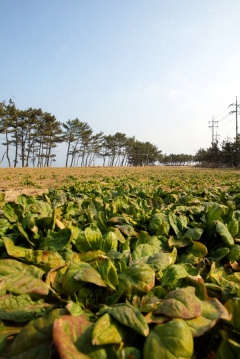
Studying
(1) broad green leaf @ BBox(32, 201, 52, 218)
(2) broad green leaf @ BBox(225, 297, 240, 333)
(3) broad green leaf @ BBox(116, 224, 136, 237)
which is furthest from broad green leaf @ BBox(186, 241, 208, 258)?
(1) broad green leaf @ BBox(32, 201, 52, 218)

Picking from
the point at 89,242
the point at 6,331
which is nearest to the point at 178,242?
the point at 89,242

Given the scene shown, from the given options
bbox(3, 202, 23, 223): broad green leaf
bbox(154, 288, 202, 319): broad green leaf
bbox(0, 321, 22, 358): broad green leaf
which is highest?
bbox(3, 202, 23, 223): broad green leaf

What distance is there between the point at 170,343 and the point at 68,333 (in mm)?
452

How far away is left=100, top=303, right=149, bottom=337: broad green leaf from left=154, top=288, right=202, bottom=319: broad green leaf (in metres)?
0.14

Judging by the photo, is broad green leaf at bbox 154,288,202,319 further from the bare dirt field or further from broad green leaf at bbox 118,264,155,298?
the bare dirt field

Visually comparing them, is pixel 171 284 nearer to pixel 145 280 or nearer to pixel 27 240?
pixel 145 280

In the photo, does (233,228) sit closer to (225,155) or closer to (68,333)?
(68,333)

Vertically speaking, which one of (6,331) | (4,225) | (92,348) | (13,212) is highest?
(13,212)

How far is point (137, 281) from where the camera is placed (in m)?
1.53

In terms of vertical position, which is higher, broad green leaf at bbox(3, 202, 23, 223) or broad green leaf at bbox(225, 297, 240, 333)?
broad green leaf at bbox(3, 202, 23, 223)

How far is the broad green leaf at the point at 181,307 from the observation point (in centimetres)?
124

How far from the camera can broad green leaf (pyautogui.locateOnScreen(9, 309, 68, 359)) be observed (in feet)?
3.63

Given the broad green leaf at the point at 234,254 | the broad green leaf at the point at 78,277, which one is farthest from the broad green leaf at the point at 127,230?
the broad green leaf at the point at 78,277

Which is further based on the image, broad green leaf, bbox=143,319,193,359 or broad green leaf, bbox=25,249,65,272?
broad green leaf, bbox=25,249,65,272
